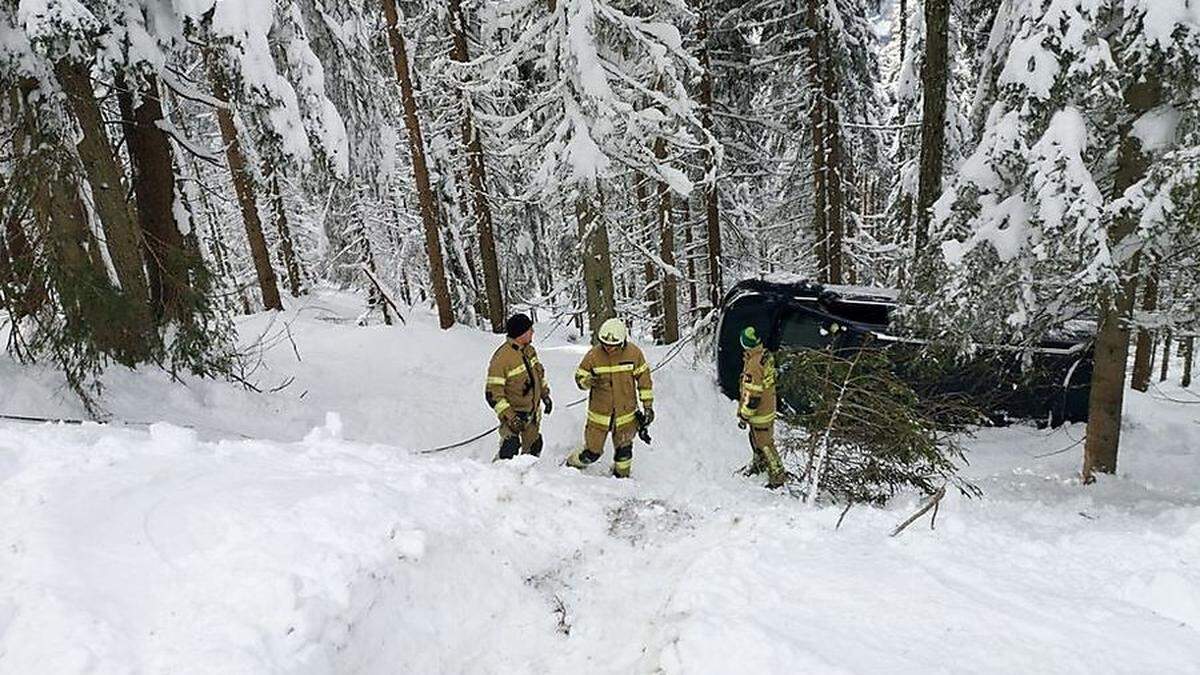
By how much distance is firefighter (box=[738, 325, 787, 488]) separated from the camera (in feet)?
24.6

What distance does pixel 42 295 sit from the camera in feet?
21.1

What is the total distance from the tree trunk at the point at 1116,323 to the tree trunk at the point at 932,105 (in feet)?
6.70

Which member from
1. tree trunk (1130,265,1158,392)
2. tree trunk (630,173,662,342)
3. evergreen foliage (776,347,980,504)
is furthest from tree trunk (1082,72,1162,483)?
tree trunk (630,173,662,342)

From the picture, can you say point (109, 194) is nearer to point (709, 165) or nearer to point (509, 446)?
point (509, 446)

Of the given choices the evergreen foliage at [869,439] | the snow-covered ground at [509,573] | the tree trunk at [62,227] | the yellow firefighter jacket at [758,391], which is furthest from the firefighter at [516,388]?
the tree trunk at [62,227]

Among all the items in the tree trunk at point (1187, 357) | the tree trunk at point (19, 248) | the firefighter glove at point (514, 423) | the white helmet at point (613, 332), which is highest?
the tree trunk at point (19, 248)

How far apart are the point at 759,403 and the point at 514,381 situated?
2.57m

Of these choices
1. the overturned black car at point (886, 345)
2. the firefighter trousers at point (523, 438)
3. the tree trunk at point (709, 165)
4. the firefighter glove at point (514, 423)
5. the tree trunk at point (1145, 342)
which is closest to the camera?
the firefighter glove at point (514, 423)

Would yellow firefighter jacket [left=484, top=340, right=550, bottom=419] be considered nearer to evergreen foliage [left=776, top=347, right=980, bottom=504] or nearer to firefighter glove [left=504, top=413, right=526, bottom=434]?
firefighter glove [left=504, top=413, right=526, bottom=434]

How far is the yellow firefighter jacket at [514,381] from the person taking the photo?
23.7 feet

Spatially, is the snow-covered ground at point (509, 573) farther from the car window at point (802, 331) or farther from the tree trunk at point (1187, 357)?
the tree trunk at point (1187, 357)

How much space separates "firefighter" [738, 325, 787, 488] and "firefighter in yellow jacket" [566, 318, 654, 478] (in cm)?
103

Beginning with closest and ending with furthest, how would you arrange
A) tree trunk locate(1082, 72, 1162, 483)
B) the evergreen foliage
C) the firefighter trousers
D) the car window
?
the evergreen foliage
tree trunk locate(1082, 72, 1162, 483)
the firefighter trousers
the car window

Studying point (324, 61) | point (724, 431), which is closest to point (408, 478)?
point (724, 431)
